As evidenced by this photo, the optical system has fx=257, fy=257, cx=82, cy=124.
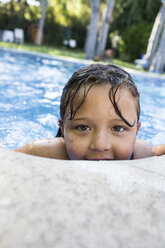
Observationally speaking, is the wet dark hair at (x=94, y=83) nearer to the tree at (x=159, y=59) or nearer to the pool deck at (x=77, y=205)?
the pool deck at (x=77, y=205)

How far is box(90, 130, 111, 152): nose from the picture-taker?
1.81 m

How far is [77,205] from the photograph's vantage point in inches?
35.5

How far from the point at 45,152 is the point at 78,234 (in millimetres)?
1691

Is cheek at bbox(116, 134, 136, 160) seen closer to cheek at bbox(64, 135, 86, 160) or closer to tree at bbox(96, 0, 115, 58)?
cheek at bbox(64, 135, 86, 160)

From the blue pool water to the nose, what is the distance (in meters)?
2.22

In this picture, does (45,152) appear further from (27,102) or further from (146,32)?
(146,32)

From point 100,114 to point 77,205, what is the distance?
106cm

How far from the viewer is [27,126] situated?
448 centimetres

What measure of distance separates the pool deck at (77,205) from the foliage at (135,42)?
1954 cm

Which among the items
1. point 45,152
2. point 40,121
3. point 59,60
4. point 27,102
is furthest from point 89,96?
point 59,60

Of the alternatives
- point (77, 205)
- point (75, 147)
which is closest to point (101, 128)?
point (75, 147)

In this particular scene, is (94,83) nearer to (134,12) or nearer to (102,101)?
(102,101)

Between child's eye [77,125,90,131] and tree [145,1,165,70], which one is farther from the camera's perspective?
tree [145,1,165,70]

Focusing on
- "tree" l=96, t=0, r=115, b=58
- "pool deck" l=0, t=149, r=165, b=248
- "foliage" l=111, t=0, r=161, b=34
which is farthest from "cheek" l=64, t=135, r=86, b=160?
"foliage" l=111, t=0, r=161, b=34
